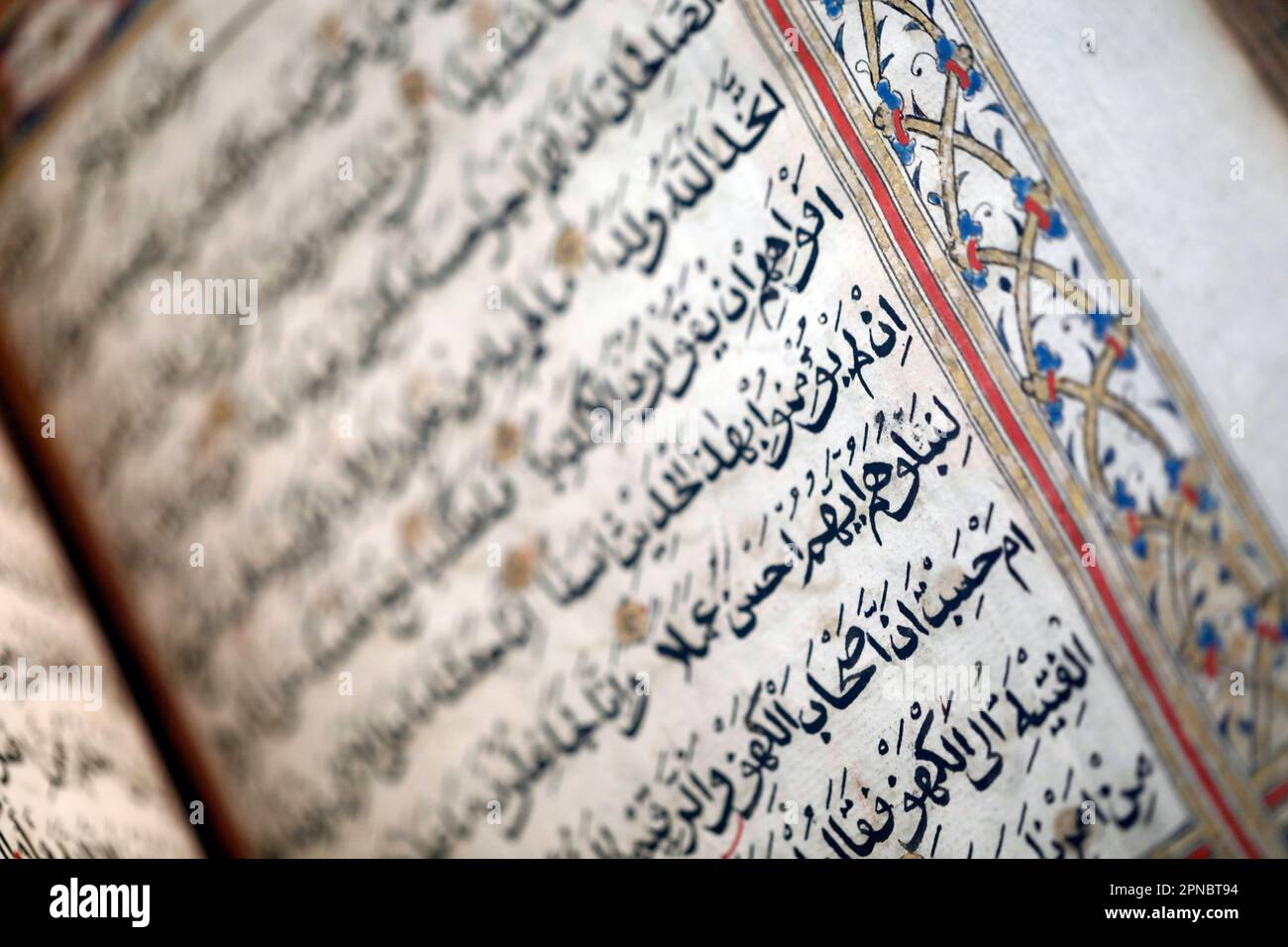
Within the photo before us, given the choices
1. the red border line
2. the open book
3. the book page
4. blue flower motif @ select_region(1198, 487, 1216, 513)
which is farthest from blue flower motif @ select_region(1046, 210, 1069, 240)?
the book page

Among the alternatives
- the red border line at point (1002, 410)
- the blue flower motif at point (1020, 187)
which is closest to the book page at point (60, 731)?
the red border line at point (1002, 410)

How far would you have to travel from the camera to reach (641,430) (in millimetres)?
1011

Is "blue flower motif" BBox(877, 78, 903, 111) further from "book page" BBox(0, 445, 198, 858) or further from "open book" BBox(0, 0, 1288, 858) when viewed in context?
"book page" BBox(0, 445, 198, 858)

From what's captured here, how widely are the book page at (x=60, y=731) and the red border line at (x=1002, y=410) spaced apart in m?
1.07

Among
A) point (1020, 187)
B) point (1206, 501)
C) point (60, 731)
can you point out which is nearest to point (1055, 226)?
point (1020, 187)

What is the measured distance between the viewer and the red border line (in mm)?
823

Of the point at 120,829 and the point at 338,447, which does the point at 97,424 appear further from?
the point at 120,829

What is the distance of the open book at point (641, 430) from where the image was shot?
830 millimetres

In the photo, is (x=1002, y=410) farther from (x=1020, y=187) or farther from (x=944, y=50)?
(x=944, y=50)

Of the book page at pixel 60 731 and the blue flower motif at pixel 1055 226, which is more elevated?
the blue flower motif at pixel 1055 226

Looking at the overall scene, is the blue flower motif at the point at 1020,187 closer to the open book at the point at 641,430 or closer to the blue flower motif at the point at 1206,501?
the open book at the point at 641,430

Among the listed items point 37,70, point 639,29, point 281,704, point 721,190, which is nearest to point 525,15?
point 639,29

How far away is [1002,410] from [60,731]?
1.13 m

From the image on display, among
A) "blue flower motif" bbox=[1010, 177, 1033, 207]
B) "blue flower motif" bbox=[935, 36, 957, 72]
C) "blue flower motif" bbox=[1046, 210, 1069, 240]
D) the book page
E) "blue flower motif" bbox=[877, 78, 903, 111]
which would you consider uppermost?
"blue flower motif" bbox=[935, 36, 957, 72]
